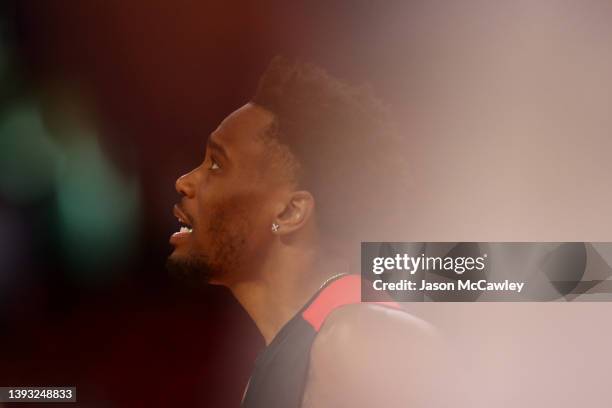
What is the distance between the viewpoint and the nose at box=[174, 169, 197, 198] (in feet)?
6.66

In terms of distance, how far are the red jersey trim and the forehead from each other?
0.38 meters

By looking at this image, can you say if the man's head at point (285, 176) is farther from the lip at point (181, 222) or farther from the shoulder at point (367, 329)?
the shoulder at point (367, 329)

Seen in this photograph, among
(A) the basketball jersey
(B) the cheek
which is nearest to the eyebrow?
(B) the cheek

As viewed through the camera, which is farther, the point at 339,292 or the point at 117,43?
the point at 117,43

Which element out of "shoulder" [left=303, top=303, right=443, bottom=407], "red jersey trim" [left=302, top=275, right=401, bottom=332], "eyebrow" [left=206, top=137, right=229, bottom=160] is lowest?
"shoulder" [left=303, top=303, right=443, bottom=407]

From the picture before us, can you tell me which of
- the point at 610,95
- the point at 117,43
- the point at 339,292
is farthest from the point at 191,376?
the point at 610,95

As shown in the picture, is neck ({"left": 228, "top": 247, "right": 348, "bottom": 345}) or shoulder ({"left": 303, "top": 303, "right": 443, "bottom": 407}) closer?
shoulder ({"left": 303, "top": 303, "right": 443, "bottom": 407})

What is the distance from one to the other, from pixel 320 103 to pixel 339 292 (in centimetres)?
47

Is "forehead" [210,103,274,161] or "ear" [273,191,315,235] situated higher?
"forehead" [210,103,274,161]

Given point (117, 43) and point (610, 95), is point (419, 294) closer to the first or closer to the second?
point (610, 95)

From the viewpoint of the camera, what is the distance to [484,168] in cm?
204

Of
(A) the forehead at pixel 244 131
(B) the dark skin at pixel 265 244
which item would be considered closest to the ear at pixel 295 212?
(B) the dark skin at pixel 265 244

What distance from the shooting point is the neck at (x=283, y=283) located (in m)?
1.96

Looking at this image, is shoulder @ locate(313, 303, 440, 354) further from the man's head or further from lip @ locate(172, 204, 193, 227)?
lip @ locate(172, 204, 193, 227)
